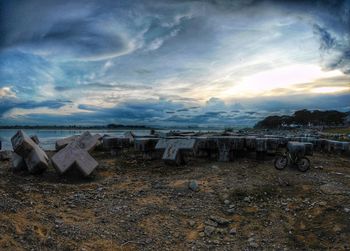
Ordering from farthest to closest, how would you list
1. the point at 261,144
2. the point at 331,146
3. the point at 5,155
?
the point at 331,146, the point at 5,155, the point at 261,144

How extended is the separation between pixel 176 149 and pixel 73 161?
3359 millimetres

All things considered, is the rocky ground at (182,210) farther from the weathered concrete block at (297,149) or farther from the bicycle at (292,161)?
the weathered concrete block at (297,149)

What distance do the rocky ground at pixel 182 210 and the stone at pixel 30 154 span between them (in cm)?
34

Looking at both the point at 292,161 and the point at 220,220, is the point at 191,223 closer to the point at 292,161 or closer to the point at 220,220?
the point at 220,220

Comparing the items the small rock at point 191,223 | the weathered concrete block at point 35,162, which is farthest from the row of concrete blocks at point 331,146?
the weathered concrete block at point 35,162

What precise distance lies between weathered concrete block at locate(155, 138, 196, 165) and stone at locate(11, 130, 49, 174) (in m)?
3.97

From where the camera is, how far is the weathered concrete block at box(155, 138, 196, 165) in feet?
32.6

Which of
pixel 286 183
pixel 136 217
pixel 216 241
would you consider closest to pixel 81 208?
pixel 136 217

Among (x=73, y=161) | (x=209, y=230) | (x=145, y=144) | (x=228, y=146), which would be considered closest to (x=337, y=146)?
(x=228, y=146)

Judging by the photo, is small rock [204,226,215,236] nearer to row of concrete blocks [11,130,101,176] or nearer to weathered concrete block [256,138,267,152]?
row of concrete blocks [11,130,101,176]

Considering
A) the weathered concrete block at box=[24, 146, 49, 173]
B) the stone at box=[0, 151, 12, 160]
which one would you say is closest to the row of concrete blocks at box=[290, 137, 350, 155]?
the weathered concrete block at box=[24, 146, 49, 173]

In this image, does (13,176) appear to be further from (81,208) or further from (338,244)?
(338,244)

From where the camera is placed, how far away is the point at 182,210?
6.66 meters

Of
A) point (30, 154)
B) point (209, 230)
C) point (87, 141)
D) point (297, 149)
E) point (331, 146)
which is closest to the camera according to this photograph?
point (209, 230)
